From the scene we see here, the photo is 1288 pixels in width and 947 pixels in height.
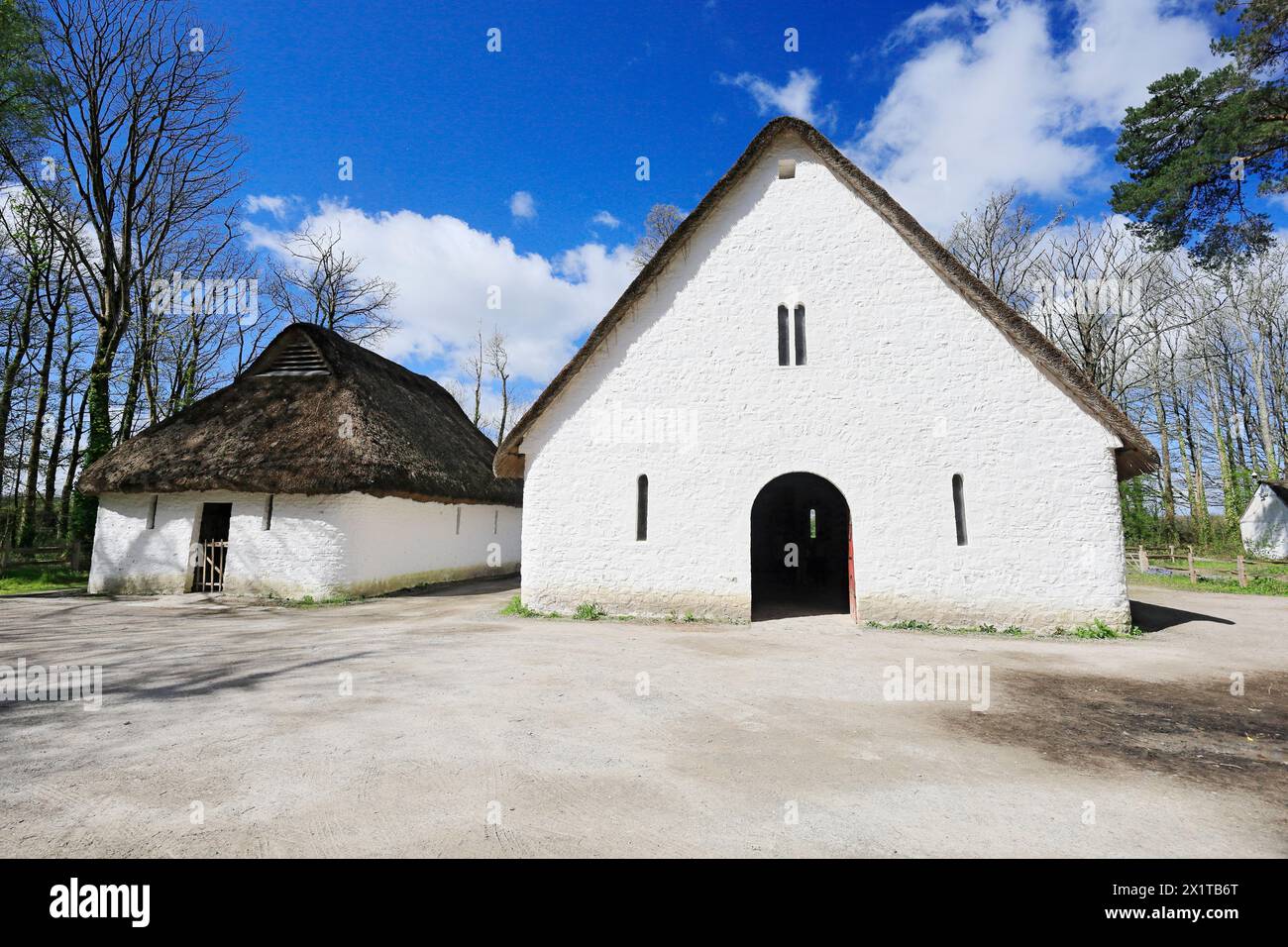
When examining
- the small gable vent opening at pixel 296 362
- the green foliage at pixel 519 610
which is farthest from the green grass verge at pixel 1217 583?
the small gable vent opening at pixel 296 362

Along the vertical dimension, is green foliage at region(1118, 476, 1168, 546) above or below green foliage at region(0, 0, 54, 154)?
below

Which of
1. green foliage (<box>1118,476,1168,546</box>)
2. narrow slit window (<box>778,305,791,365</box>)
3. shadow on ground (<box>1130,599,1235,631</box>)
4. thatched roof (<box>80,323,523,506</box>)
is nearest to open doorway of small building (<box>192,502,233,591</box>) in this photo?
thatched roof (<box>80,323,523,506</box>)

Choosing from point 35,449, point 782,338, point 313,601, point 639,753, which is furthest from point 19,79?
point 639,753

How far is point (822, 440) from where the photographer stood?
982 centimetres

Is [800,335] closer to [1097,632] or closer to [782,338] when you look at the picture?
[782,338]

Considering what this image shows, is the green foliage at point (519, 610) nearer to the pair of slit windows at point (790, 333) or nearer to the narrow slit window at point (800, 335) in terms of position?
the pair of slit windows at point (790, 333)

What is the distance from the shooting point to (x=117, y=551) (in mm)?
14438

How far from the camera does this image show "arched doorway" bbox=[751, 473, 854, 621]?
14.1 m

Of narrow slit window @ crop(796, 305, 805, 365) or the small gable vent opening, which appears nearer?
narrow slit window @ crop(796, 305, 805, 365)

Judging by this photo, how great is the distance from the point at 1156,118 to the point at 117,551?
30.2 metres

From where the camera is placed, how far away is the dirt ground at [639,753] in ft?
9.49

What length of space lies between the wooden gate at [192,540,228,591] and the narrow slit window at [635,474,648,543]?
1122 cm

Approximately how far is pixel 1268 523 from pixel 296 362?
56.2m

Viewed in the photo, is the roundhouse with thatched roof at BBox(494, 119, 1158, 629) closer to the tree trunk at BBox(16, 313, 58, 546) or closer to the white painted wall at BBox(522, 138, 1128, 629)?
the white painted wall at BBox(522, 138, 1128, 629)
